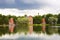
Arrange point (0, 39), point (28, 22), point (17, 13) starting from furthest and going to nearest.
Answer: point (17, 13)
point (28, 22)
point (0, 39)

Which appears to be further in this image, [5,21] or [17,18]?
[17,18]

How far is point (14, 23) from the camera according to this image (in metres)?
63.1

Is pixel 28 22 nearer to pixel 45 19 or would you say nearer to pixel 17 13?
pixel 45 19

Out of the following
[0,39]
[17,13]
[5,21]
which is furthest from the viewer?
[17,13]

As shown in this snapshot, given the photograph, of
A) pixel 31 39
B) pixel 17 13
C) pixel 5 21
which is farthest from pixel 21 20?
pixel 31 39

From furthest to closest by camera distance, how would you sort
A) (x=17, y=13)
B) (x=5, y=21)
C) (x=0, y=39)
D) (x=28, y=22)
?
(x=17, y=13)
(x=28, y=22)
(x=5, y=21)
(x=0, y=39)

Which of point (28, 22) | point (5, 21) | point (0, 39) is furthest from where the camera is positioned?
point (28, 22)

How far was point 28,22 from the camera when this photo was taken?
6462 centimetres

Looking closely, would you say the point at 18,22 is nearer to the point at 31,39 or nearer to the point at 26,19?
the point at 26,19

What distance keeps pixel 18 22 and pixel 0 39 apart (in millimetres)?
43687

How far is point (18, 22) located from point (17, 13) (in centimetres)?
1081

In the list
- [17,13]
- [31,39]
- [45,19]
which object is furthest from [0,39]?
[17,13]

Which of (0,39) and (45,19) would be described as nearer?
(0,39)

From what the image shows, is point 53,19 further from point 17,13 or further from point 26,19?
point 17,13
